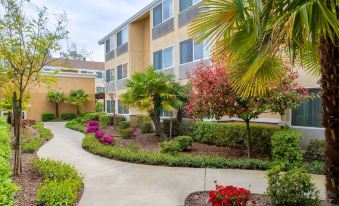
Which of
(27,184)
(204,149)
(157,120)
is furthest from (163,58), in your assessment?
(27,184)

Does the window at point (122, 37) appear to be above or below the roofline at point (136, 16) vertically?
below

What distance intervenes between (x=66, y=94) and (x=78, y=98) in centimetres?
197

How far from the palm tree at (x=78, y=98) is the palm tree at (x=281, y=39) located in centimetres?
3014

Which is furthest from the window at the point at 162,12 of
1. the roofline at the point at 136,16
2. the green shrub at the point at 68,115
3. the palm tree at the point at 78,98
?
the green shrub at the point at 68,115

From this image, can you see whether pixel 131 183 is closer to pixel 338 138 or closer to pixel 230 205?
pixel 230 205

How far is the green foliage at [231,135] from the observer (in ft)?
35.7

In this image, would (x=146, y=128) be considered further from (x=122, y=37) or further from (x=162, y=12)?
(x=122, y=37)

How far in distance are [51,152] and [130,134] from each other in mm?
5648

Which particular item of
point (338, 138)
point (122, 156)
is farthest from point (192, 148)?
point (338, 138)

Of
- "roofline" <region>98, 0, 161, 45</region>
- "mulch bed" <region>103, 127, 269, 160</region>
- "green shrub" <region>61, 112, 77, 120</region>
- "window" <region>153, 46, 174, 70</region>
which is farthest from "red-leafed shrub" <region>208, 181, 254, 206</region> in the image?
"green shrub" <region>61, 112, 77, 120</region>

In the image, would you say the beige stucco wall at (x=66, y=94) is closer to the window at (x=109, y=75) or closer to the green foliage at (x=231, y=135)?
the window at (x=109, y=75)

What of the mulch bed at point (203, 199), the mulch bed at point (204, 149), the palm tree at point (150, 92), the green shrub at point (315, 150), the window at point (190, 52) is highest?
the window at point (190, 52)

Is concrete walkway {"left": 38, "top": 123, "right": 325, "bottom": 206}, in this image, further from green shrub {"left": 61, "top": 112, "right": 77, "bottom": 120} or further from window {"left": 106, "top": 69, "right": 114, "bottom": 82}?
green shrub {"left": 61, "top": 112, "right": 77, "bottom": 120}

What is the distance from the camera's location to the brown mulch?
5898 mm
